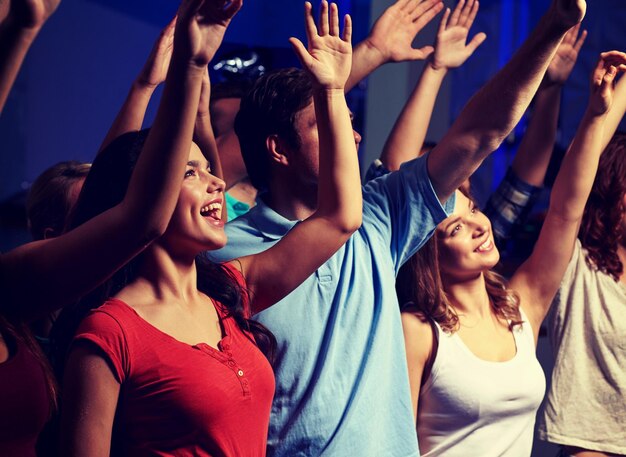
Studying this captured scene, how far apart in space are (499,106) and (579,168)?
529 mm

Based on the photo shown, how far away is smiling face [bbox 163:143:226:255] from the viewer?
56.5 inches

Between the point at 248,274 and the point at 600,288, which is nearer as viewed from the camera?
the point at 248,274

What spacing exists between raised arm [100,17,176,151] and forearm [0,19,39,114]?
2.16ft

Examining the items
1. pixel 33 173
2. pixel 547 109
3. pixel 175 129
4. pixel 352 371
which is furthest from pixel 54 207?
pixel 33 173

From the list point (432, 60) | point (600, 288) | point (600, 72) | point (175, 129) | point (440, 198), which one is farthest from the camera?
point (600, 288)

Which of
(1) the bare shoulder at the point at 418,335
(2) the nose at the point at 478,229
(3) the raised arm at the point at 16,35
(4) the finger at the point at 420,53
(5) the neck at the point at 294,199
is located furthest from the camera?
(4) the finger at the point at 420,53

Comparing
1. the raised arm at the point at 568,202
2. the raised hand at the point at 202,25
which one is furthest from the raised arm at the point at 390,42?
the raised hand at the point at 202,25

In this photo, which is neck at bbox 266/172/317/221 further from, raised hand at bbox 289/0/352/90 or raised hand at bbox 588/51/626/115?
raised hand at bbox 588/51/626/115

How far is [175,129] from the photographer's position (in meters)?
1.16

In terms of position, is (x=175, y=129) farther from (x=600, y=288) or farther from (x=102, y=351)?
(x=600, y=288)

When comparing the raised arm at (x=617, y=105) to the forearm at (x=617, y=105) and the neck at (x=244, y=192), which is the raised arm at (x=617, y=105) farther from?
the neck at (x=244, y=192)

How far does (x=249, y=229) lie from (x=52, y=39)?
2679mm

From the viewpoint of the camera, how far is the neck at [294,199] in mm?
1808

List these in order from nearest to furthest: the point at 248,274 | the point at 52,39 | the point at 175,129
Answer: the point at 175,129 → the point at 248,274 → the point at 52,39
